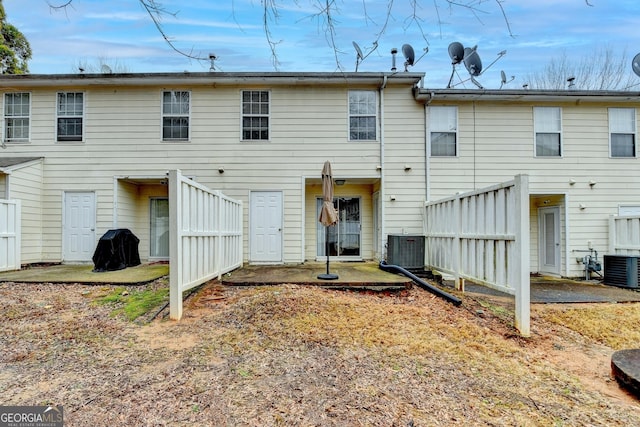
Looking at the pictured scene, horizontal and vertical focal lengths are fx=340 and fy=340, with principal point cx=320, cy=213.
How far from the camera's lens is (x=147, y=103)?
962 cm

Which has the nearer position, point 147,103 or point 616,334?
point 616,334

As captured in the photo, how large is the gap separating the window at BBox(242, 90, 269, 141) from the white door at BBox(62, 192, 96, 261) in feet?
15.4

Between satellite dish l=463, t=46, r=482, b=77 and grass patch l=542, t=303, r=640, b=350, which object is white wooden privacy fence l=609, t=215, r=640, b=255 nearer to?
grass patch l=542, t=303, r=640, b=350

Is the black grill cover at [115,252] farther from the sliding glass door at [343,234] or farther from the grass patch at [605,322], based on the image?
the grass patch at [605,322]

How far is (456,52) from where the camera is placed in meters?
10.1

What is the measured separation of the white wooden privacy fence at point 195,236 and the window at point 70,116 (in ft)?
18.1

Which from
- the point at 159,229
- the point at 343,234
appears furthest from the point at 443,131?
the point at 159,229

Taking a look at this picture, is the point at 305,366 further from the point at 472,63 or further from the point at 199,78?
the point at 472,63

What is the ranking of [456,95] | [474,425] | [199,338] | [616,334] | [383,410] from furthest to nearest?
1. [456,95]
2. [616,334]
3. [199,338]
4. [383,410]
5. [474,425]

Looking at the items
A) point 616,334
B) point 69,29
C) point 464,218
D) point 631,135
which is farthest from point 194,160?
point 631,135

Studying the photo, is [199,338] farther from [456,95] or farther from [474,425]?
[456,95]

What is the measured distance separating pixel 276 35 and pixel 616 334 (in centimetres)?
571

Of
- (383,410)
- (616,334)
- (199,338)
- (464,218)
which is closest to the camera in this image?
(383,410)

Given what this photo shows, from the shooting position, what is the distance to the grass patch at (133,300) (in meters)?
5.04
